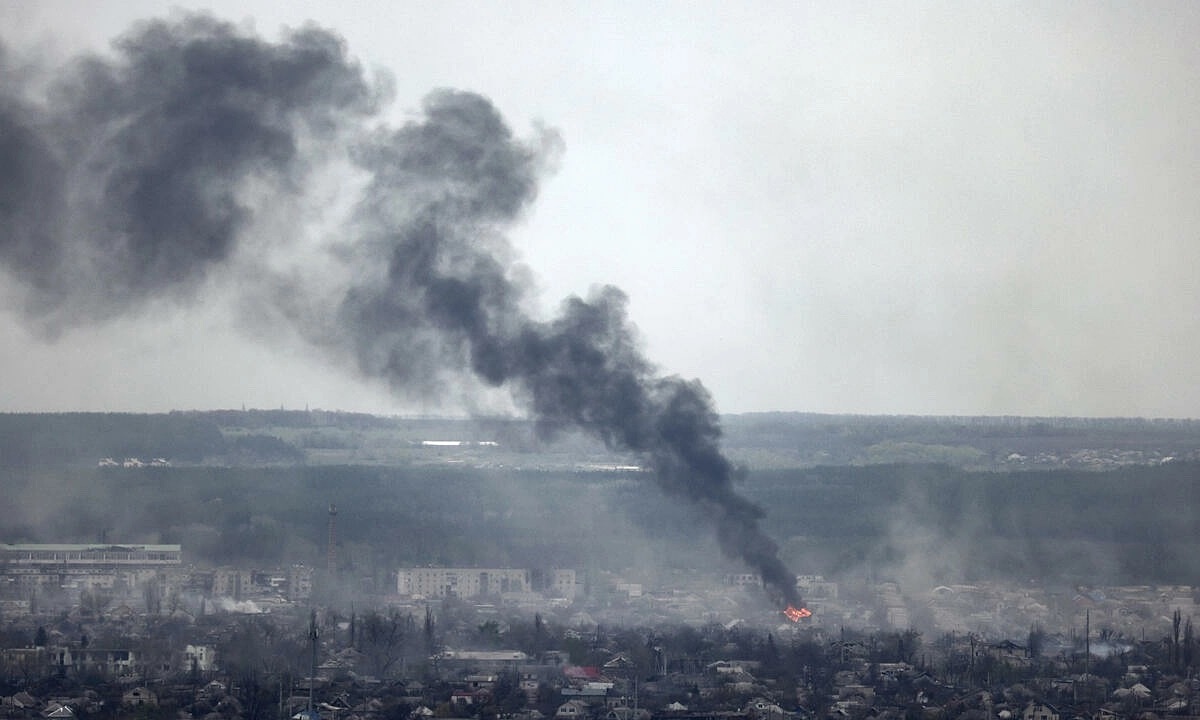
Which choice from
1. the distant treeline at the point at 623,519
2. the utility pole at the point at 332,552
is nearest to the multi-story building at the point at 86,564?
the distant treeline at the point at 623,519

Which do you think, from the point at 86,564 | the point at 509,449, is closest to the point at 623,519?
the point at 509,449

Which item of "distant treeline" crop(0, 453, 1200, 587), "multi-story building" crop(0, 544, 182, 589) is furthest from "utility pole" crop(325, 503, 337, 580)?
"multi-story building" crop(0, 544, 182, 589)

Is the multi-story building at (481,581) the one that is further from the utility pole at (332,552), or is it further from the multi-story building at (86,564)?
the multi-story building at (86,564)

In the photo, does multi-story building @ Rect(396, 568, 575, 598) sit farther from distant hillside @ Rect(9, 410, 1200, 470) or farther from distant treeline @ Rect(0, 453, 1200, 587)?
distant hillside @ Rect(9, 410, 1200, 470)

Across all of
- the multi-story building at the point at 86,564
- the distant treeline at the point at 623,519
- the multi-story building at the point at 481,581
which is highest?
the distant treeline at the point at 623,519

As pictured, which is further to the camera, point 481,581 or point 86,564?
point 481,581

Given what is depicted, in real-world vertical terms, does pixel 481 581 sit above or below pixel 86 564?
below

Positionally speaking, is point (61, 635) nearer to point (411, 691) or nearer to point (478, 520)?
point (411, 691)

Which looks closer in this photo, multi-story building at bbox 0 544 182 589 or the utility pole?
multi-story building at bbox 0 544 182 589

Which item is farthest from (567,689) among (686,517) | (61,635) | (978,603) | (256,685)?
(686,517)

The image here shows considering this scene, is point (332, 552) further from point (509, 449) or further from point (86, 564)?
point (509, 449)

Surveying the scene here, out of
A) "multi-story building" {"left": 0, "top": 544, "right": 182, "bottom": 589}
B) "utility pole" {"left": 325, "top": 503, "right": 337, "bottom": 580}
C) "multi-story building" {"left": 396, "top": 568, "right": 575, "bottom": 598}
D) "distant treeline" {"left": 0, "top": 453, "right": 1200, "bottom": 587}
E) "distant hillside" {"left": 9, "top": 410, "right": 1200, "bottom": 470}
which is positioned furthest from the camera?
"distant hillside" {"left": 9, "top": 410, "right": 1200, "bottom": 470}
